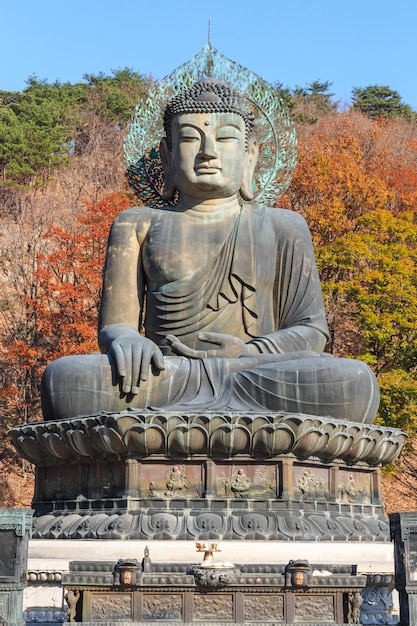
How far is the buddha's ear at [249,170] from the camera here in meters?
10.3

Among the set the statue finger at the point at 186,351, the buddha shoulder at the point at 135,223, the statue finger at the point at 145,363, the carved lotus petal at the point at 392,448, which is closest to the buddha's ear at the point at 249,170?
the buddha shoulder at the point at 135,223

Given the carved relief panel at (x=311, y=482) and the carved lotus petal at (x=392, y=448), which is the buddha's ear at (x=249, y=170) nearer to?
the carved lotus petal at (x=392, y=448)

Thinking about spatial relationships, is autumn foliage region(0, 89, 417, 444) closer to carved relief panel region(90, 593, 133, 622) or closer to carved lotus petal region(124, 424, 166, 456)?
carved lotus petal region(124, 424, 166, 456)

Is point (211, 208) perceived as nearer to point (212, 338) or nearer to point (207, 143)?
point (207, 143)

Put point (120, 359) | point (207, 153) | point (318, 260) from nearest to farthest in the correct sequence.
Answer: point (120, 359) → point (207, 153) → point (318, 260)

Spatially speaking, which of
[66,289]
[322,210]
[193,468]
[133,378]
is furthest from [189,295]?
[322,210]

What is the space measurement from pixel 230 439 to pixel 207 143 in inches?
117

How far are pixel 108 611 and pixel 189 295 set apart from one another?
13.9 feet

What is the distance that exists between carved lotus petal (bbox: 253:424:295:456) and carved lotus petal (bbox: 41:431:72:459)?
158 centimetres

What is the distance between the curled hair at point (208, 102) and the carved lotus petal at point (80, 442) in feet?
10.4

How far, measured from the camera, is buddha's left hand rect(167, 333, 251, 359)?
9.14 m

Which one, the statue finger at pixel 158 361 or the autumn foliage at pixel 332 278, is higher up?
the autumn foliage at pixel 332 278

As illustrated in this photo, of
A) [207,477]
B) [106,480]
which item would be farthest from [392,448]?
[106,480]

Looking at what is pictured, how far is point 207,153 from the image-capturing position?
974 centimetres
